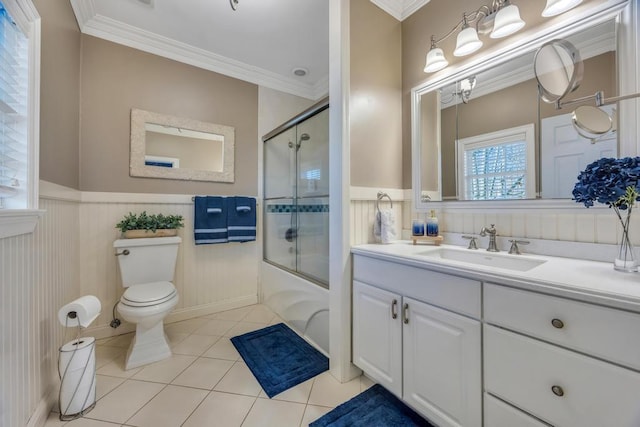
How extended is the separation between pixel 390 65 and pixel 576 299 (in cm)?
167

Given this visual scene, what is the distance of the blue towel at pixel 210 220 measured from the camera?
232cm

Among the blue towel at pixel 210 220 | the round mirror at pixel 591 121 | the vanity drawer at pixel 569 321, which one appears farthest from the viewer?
the blue towel at pixel 210 220

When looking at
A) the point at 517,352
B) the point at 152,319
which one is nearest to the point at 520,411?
the point at 517,352

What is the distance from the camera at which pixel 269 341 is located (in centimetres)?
199

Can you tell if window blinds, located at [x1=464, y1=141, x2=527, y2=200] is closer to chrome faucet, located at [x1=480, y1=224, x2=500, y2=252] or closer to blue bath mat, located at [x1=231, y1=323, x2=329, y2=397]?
chrome faucet, located at [x1=480, y1=224, x2=500, y2=252]

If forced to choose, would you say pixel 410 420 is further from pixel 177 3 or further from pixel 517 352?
pixel 177 3

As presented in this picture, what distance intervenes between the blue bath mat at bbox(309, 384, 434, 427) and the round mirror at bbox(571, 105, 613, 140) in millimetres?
1505

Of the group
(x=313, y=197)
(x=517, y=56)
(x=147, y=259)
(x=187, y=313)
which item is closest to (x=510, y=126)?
(x=517, y=56)

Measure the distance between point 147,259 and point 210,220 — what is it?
58cm

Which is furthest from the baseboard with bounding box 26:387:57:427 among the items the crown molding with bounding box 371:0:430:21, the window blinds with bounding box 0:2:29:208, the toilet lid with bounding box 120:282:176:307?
the crown molding with bounding box 371:0:430:21

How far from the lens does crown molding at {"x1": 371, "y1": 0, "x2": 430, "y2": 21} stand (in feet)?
5.64

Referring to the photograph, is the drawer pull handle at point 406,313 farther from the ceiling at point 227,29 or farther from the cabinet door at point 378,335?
the ceiling at point 227,29

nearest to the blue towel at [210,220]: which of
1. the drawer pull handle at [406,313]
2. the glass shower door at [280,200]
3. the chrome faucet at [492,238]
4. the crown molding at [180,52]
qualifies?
the glass shower door at [280,200]

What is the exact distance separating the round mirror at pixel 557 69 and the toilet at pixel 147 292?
8.06 ft
